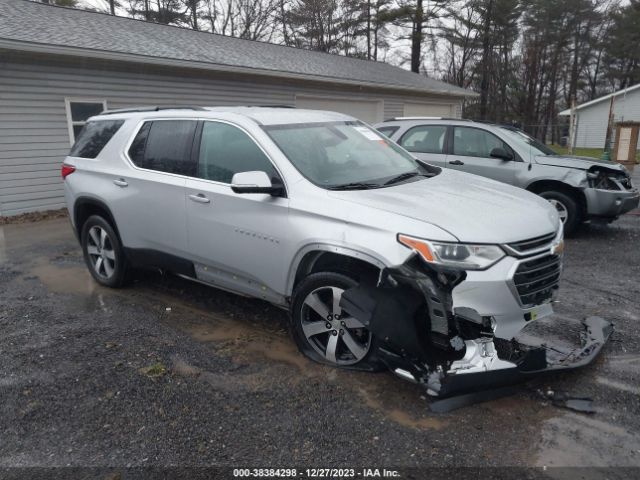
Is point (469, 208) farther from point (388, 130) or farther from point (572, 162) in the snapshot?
point (388, 130)

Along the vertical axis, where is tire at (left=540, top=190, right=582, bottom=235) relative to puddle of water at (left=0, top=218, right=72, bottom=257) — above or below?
above

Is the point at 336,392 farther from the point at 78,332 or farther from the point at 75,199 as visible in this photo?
the point at 75,199

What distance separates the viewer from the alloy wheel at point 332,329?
3.48m

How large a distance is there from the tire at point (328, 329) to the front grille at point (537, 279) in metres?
0.99

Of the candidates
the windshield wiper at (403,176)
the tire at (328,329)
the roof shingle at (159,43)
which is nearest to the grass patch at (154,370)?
the tire at (328,329)

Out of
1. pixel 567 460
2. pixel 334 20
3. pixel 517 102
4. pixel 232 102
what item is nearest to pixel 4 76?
pixel 232 102

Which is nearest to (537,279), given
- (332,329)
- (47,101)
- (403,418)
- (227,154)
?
(403,418)

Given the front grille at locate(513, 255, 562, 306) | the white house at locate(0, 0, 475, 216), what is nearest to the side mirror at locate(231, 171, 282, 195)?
the front grille at locate(513, 255, 562, 306)

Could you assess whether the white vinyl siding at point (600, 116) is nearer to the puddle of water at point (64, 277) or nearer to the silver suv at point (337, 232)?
the silver suv at point (337, 232)

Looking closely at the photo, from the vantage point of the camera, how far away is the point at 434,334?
10.3ft

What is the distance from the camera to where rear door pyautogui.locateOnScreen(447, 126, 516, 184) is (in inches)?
315

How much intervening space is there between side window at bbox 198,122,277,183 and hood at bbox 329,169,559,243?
31.5 inches

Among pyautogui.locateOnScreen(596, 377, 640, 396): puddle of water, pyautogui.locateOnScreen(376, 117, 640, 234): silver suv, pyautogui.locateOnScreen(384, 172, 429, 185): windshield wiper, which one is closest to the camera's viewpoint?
pyautogui.locateOnScreen(596, 377, 640, 396): puddle of water

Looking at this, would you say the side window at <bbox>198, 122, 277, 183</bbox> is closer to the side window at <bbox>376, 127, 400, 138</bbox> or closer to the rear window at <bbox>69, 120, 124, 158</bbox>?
the rear window at <bbox>69, 120, 124, 158</bbox>
